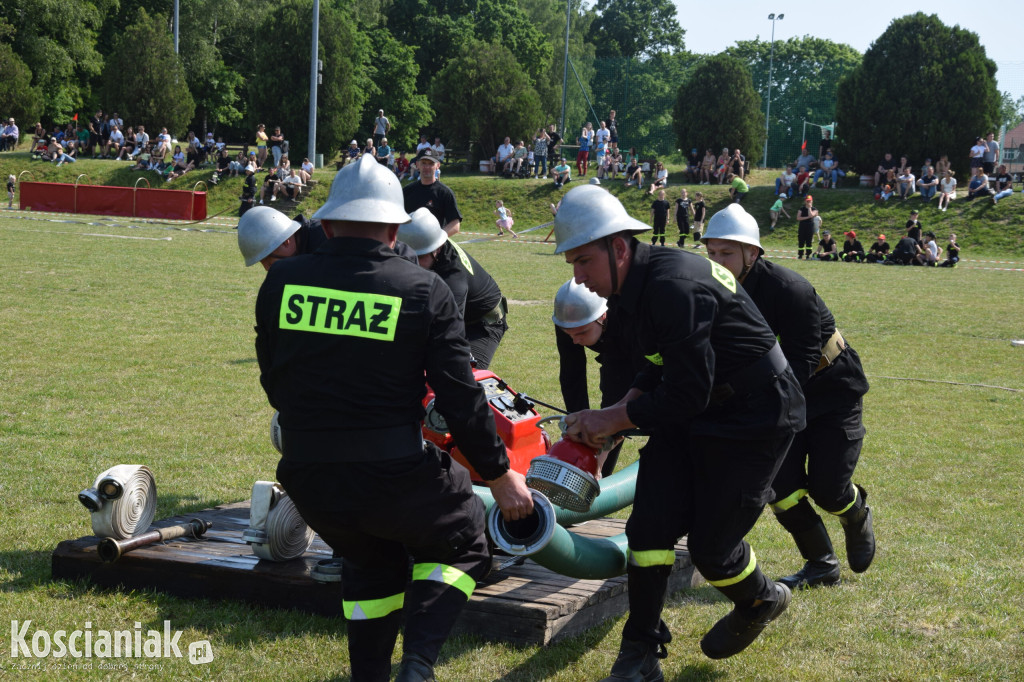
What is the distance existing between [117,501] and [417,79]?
6873 centimetres

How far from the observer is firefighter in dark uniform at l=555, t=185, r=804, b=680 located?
364cm

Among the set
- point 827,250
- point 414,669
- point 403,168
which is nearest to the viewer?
point 414,669

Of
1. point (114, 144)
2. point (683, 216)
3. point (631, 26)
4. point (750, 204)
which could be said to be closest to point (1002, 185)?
point (750, 204)

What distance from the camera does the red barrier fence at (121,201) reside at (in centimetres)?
3506

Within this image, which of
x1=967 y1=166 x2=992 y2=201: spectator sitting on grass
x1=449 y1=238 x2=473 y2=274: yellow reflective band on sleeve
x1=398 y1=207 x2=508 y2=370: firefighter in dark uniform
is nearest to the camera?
x1=398 y1=207 x2=508 y2=370: firefighter in dark uniform

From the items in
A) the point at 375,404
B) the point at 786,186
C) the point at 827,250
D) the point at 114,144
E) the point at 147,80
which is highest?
the point at 147,80

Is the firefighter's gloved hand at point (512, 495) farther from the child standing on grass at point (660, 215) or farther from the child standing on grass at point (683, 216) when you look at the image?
the child standing on grass at point (683, 216)

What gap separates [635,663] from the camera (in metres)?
3.94

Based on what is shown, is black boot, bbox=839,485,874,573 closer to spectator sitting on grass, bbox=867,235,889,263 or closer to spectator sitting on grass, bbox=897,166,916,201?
spectator sitting on grass, bbox=867,235,889,263

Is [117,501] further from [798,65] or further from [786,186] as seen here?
[798,65]

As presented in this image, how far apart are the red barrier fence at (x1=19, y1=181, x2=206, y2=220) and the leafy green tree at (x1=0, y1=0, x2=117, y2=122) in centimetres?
1659

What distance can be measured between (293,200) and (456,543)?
3602 centimetres

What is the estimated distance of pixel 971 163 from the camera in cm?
3566

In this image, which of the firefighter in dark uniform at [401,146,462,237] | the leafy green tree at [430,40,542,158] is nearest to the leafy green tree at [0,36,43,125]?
the leafy green tree at [430,40,542,158]
